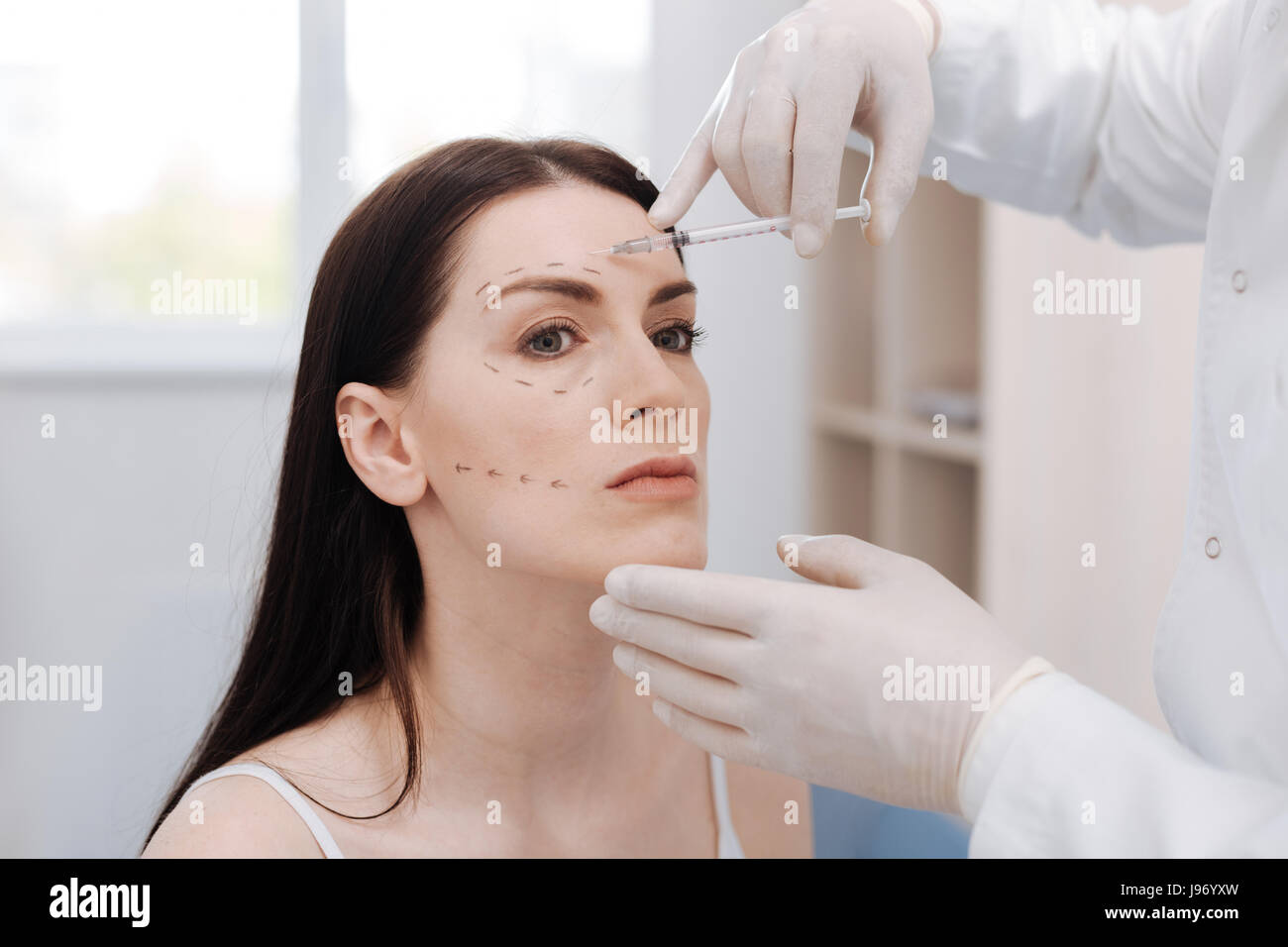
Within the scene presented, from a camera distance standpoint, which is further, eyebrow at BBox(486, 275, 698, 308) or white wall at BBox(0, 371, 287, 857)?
white wall at BBox(0, 371, 287, 857)

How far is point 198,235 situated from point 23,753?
1126 millimetres

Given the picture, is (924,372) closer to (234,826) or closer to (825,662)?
(825,662)

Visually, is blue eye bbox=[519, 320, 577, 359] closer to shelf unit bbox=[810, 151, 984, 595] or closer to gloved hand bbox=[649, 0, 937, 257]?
gloved hand bbox=[649, 0, 937, 257]

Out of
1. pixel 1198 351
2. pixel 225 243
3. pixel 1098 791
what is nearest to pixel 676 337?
pixel 1198 351

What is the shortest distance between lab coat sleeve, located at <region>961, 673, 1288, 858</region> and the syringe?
48 cm

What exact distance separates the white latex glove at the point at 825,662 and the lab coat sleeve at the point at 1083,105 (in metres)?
0.53

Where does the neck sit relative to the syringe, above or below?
below

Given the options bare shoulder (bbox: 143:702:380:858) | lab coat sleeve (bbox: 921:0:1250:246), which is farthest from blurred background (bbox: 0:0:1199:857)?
bare shoulder (bbox: 143:702:380:858)

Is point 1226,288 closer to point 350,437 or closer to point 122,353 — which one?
point 350,437

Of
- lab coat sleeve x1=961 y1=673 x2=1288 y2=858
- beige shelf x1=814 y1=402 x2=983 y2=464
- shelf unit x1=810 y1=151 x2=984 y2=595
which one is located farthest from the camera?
shelf unit x1=810 y1=151 x2=984 y2=595

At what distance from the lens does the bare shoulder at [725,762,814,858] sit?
4.23ft

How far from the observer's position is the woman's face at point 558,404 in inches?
38.6

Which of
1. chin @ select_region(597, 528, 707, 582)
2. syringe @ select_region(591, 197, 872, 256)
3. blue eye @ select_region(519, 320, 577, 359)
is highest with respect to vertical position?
syringe @ select_region(591, 197, 872, 256)

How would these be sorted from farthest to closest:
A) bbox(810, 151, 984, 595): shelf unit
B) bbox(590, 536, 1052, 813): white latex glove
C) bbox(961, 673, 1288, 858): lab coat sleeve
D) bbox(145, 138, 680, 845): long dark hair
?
bbox(810, 151, 984, 595): shelf unit
bbox(145, 138, 680, 845): long dark hair
bbox(590, 536, 1052, 813): white latex glove
bbox(961, 673, 1288, 858): lab coat sleeve
